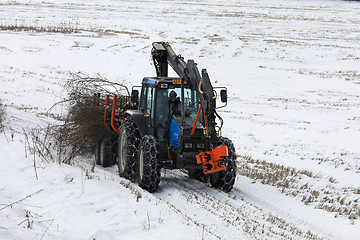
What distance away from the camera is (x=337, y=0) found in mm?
84062

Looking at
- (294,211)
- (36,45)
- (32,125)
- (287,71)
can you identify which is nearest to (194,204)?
(294,211)

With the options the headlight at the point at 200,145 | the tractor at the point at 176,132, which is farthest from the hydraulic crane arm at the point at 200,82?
the headlight at the point at 200,145

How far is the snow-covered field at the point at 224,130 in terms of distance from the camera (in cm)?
708

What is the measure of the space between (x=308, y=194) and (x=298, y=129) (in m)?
8.34

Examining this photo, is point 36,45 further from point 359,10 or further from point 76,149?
point 359,10

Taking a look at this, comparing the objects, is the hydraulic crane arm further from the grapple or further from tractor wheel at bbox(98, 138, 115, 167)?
tractor wheel at bbox(98, 138, 115, 167)

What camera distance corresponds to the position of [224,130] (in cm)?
1806

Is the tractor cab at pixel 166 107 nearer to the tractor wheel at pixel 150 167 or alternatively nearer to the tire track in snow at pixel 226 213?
the tractor wheel at pixel 150 167

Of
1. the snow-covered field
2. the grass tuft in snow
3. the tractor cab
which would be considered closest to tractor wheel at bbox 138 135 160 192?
the snow-covered field

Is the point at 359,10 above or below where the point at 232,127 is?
above

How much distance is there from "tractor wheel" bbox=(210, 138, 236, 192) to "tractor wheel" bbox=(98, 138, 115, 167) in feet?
11.1

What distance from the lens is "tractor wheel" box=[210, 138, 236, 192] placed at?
29.7 feet

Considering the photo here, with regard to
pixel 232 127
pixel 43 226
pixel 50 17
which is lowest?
pixel 232 127

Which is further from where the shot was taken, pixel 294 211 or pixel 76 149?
pixel 76 149
